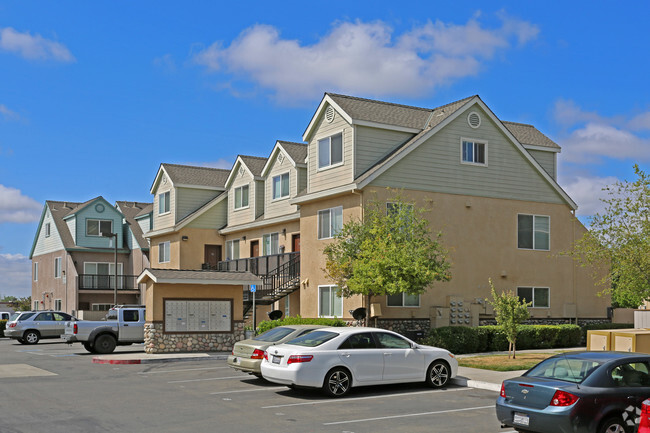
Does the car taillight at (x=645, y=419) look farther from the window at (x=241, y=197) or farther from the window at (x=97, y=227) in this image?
the window at (x=97, y=227)

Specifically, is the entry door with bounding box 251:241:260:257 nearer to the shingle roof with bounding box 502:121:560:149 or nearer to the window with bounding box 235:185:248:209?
the window with bounding box 235:185:248:209

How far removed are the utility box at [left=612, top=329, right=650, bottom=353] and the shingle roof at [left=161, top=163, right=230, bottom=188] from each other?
3011 centimetres

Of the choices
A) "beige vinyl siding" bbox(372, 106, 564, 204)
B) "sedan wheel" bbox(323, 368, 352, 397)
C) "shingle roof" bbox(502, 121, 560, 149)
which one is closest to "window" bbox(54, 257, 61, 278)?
"beige vinyl siding" bbox(372, 106, 564, 204)

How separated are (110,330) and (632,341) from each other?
1778cm

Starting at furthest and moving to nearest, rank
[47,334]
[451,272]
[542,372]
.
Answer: [47,334]
[451,272]
[542,372]

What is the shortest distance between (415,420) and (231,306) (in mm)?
14875

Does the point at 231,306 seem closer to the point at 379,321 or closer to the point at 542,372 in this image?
the point at 379,321

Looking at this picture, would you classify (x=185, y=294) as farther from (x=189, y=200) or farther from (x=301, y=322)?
(x=189, y=200)

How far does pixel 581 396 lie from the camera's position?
410 inches

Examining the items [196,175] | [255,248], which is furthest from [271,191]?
[196,175]

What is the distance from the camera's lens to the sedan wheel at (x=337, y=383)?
15305 millimetres

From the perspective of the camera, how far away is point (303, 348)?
15531 millimetres

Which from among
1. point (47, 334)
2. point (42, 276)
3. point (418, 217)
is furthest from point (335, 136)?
point (42, 276)

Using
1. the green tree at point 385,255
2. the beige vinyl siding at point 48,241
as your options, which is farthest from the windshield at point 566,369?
the beige vinyl siding at point 48,241
